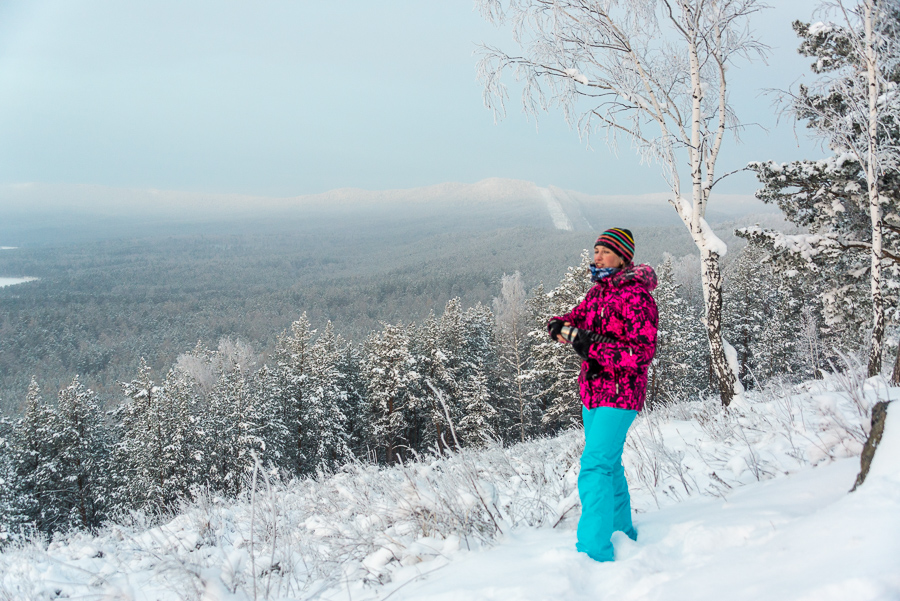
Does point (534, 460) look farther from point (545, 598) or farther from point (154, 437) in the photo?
point (154, 437)

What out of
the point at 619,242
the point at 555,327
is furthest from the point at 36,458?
the point at 619,242

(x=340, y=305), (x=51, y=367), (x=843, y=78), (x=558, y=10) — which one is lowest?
(x=51, y=367)

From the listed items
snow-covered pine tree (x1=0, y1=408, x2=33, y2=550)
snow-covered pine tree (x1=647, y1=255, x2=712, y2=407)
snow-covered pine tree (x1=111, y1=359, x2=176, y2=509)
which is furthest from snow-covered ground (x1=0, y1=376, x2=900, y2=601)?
snow-covered pine tree (x1=0, y1=408, x2=33, y2=550)

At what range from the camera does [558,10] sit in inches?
270

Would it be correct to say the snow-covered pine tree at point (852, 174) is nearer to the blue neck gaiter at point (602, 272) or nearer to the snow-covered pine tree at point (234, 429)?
the blue neck gaiter at point (602, 272)

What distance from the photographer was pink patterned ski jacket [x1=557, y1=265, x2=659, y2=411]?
2.45m

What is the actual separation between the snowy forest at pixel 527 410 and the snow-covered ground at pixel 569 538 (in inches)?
1.2

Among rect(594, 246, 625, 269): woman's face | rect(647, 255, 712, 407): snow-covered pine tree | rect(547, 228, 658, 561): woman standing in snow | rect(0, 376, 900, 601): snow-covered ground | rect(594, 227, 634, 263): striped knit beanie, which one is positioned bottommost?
rect(647, 255, 712, 407): snow-covered pine tree

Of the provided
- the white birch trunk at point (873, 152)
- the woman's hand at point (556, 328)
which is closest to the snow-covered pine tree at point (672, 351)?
the white birch trunk at point (873, 152)

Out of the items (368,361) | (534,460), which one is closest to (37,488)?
(368,361)

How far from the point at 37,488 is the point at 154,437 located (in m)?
7.32

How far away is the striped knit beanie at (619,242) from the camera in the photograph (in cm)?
263

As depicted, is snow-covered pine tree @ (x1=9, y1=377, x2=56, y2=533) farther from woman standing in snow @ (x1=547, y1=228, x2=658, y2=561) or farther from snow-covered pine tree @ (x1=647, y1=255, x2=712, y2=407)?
snow-covered pine tree @ (x1=647, y1=255, x2=712, y2=407)

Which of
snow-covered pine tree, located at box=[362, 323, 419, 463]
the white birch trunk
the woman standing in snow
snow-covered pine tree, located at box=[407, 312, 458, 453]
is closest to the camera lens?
the woman standing in snow
